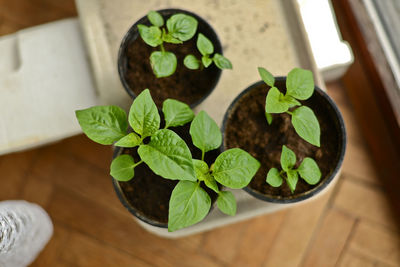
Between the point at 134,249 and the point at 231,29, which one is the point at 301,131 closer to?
the point at 231,29

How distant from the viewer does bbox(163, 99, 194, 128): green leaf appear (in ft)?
2.05

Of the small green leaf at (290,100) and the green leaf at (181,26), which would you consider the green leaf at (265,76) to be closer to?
the small green leaf at (290,100)

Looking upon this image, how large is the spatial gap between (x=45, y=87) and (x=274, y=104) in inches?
26.0

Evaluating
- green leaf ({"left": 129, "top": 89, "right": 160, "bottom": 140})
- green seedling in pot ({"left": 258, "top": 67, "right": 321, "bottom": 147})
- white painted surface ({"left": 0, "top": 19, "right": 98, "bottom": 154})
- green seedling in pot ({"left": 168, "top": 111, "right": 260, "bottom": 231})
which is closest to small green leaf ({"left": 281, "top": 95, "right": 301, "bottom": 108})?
green seedling in pot ({"left": 258, "top": 67, "right": 321, "bottom": 147})

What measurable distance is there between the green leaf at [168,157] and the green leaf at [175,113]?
0.18 feet

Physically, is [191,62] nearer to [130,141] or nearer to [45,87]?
[130,141]

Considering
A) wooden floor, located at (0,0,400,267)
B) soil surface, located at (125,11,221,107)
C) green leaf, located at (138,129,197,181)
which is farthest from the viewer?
wooden floor, located at (0,0,400,267)

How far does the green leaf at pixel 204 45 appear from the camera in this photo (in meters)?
0.69

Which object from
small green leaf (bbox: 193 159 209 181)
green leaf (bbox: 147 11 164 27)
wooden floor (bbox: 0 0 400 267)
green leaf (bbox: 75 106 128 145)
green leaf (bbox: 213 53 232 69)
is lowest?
wooden floor (bbox: 0 0 400 267)

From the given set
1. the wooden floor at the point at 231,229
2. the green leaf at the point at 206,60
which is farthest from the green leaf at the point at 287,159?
the wooden floor at the point at 231,229

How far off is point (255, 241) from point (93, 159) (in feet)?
2.09

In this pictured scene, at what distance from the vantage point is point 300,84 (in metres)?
0.63

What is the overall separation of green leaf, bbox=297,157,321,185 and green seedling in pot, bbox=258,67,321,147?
0.06 m

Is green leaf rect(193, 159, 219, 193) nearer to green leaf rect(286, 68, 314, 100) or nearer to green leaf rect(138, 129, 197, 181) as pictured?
green leaf rect(138, 129, 197, 181)
